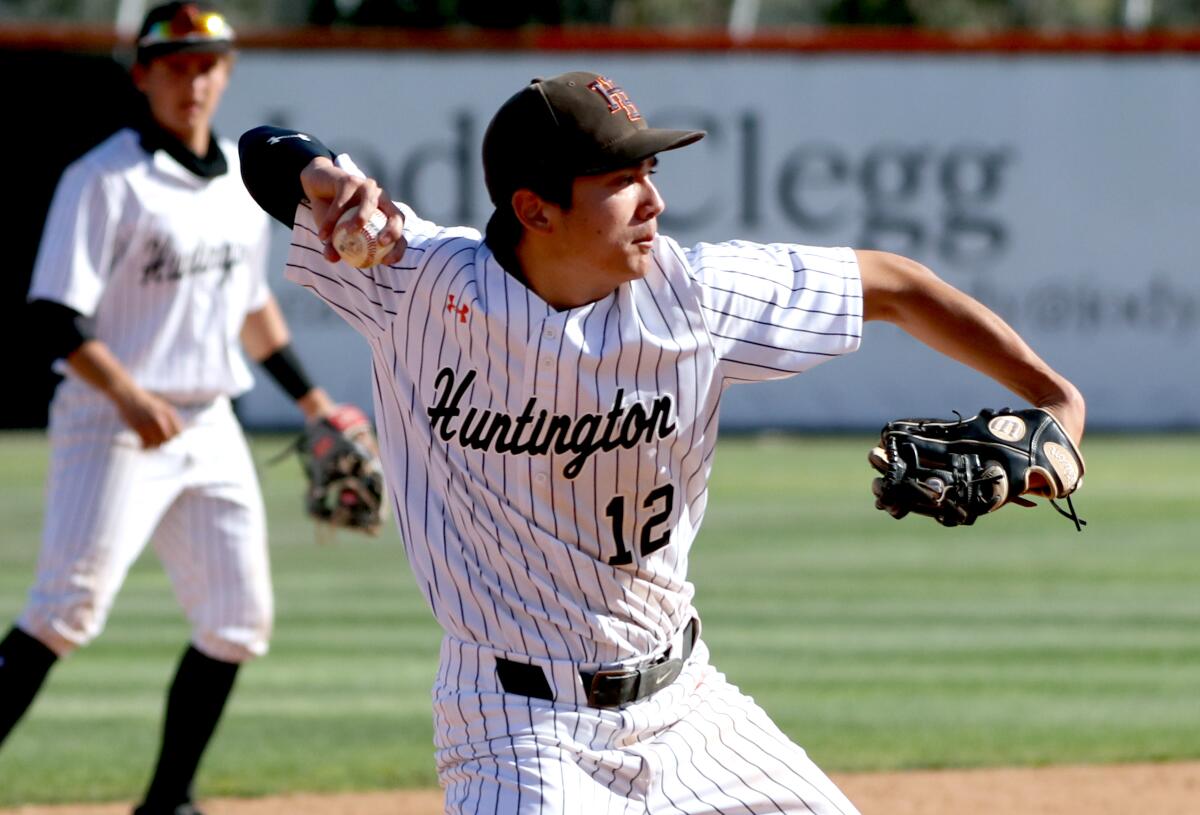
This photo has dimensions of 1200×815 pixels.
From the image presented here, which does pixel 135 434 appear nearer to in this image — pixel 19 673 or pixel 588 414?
pixel 19 673

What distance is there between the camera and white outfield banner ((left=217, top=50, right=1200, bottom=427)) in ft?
57.4

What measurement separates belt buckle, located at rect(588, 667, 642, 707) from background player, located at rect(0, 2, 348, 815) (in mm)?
2229

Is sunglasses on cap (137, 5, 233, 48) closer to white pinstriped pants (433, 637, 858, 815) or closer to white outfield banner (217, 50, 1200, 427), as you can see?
white pinstriped pants (433, 637, 858, 815)

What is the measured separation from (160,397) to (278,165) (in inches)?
80.3

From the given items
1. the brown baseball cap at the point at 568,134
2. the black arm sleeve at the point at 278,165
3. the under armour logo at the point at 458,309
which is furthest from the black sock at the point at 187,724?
the brown baseball cap at the point at 568,134

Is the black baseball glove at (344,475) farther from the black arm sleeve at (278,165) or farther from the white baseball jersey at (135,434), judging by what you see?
the black arm sleeve at (278,165)

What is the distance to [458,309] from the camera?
3.59 metres

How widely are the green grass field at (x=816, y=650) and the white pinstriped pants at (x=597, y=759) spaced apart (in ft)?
9.16

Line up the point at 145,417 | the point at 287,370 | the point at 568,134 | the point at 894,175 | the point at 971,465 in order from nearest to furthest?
the point at 971,465 → the point at 568,134 → the point at 145,417 → the point at 287,370 → the point at 894,175

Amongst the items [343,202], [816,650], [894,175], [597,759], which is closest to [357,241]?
[343,202]

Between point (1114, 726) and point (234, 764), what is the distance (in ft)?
9.79

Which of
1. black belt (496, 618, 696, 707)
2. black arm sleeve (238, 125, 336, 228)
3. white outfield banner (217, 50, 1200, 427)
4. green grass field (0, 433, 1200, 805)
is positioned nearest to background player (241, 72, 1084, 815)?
black belt (496, 618, 696, 707)

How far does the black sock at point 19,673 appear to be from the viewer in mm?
5441

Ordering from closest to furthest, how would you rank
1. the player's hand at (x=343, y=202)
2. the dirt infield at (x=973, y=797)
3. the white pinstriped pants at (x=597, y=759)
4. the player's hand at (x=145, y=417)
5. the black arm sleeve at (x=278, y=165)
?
the white pinstriped pants at (x=597, y=759) < the player's hand at (x=343, y=202) < the black arm sleeve at (x=278, y=165) < the player's hand at (x=145, y=417) < the dirt infield at (x=973, y=797)
